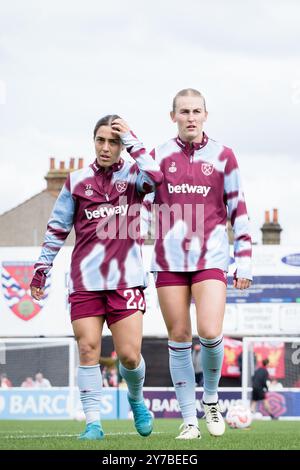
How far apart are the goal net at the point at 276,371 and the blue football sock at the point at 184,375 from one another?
1898 cm

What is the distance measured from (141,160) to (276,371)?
24888 mm

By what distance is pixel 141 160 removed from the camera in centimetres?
786

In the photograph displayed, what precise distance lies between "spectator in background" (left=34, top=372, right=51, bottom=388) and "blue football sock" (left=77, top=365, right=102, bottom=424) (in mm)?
20795

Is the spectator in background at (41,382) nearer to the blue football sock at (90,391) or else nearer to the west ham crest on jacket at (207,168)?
the blue football sock at (90,391)

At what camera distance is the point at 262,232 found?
52344 mm

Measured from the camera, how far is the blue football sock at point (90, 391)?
26.5 ft

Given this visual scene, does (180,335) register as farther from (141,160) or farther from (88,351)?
(141,160)

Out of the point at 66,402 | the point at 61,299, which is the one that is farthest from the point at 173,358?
the point at 61,299

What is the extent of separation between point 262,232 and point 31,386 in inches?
991

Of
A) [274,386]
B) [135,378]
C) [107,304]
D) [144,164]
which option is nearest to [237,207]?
[144,164]

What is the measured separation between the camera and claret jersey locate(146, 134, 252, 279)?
800 cm

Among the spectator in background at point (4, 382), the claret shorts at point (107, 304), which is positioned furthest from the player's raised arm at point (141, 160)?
the spectator in background at point (4, 382)

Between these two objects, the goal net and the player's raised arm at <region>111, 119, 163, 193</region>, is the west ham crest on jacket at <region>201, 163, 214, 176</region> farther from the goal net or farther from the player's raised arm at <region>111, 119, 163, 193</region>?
the goal net
